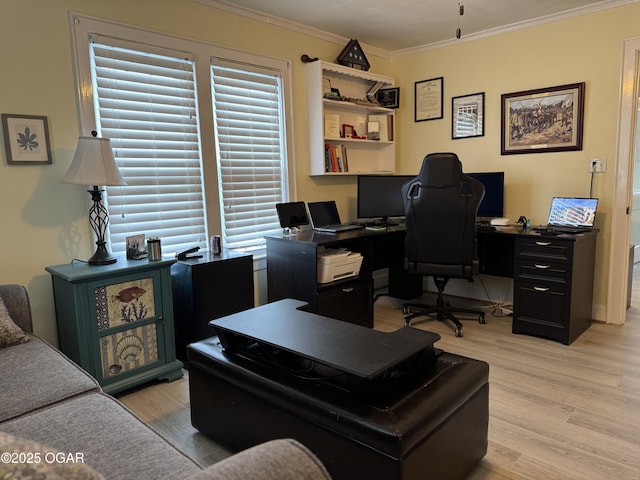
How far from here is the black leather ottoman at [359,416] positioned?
1336mm

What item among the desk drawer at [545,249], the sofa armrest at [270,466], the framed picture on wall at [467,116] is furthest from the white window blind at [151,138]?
the framed picture on wall at [467,116]

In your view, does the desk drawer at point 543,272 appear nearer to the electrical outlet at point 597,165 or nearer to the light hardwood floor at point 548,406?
the light hardwood floor at point 548,406

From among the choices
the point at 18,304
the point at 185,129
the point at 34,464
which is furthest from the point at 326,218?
the point at 34,464

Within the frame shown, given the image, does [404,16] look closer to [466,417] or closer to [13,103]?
[13,103]

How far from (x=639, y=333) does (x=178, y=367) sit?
327cm

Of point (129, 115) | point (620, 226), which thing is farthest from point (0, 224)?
point (620, 226)

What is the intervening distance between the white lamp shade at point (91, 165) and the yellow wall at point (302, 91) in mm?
261

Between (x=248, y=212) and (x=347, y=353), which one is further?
(x=248, y=212)

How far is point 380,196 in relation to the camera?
395 centimetres

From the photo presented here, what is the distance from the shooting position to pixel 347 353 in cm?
152

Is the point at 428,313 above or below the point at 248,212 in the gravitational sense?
below

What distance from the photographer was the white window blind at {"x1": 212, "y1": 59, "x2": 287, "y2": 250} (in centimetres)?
327

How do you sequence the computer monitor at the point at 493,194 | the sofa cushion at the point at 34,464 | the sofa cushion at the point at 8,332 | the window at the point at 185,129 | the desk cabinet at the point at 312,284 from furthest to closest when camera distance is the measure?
the computer monitor at the point at 493,194 < the desk cabinet at the point at 312,284 < the window at the point at 185,129 < the sofa cushion at the point at 8,332 < the sofa cushion at the point at 34,464

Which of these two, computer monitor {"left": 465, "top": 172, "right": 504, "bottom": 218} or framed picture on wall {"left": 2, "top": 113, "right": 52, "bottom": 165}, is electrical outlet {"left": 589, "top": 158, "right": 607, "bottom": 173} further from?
framed picture on wall {"left": 2, "top": 113, "right": 52, "bottom": 165}
